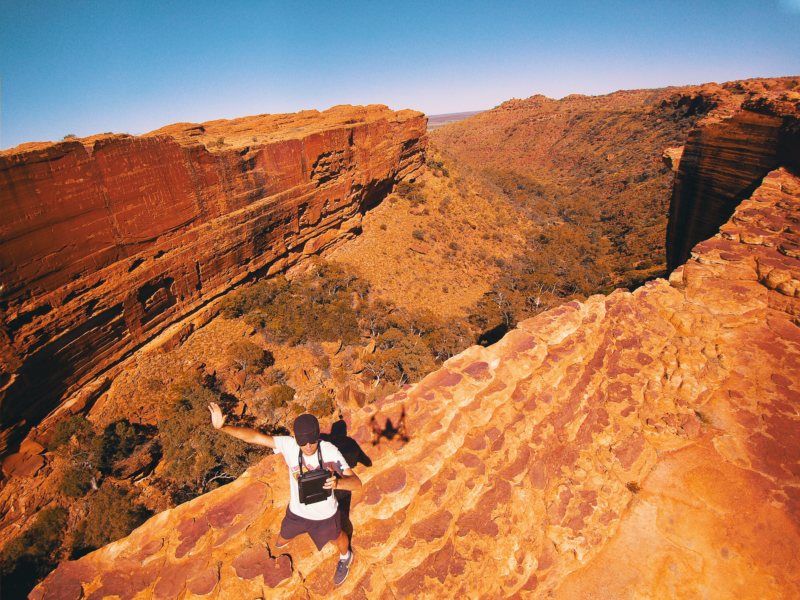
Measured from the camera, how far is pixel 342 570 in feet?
9.25

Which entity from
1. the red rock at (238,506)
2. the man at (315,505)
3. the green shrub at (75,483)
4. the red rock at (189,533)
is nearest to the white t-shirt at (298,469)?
the man at (315,505)

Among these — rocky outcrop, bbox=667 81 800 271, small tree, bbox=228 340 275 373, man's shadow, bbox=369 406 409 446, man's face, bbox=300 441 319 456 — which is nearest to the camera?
man's face, bbox=300 441 319 456

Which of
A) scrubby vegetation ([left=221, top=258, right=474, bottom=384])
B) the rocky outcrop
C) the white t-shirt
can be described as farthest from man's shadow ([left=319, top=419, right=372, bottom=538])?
the rocky outcrop

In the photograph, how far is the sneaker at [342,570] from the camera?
2771 mm

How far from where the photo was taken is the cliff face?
755 cm

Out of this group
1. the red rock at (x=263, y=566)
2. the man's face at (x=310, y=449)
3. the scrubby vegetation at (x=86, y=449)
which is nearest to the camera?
the man's face at (x=310, y=449)

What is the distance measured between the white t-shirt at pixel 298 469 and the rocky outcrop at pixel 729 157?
41.1 ft

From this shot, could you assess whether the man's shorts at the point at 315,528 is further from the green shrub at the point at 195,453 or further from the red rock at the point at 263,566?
the green shrub at the point at 195,453

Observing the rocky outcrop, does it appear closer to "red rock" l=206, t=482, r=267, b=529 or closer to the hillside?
the hillside

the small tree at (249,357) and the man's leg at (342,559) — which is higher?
the man's leg at (342,559)

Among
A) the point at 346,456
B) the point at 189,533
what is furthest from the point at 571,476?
the point at 189,533

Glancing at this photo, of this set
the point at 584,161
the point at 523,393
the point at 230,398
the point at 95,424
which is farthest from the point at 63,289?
the point at 584,161

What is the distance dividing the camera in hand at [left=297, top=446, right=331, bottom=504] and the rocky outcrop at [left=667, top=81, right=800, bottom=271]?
12.7 m

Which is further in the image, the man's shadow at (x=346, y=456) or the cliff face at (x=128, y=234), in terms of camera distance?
the cliff face at (x=128, y=234)
